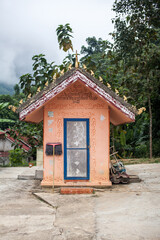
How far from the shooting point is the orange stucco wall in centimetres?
849

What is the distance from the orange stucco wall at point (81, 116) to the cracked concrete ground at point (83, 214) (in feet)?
2.25

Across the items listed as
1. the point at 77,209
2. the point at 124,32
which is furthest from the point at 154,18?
the point at 77,209

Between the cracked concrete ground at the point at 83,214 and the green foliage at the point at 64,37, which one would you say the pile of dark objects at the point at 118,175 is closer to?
the cracked concrete ground at the point at 83,214

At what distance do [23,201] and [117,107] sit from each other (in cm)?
364

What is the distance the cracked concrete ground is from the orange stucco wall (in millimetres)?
687

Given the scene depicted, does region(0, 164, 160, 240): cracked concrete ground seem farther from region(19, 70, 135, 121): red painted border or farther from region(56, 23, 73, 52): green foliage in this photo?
region(56, 23, 73, 52): green foliage

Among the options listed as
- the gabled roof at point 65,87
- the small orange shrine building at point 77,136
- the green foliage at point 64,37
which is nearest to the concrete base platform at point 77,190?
the small orange shrine building at point 77,136

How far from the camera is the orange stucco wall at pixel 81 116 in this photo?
849 centimetres

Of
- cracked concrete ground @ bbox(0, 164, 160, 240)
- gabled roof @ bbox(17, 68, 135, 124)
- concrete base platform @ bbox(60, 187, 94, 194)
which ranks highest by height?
gabled roof @ bbox(17, 68, 135, 124)

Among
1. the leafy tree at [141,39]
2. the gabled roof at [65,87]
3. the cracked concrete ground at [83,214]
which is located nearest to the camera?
the cracked concrete ground at [83,214]

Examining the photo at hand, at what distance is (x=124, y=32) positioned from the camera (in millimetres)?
14172

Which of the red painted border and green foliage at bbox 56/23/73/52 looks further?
green foliage at bbox 56/23/73/52

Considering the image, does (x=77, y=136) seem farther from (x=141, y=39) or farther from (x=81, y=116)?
(x=141, y=39)

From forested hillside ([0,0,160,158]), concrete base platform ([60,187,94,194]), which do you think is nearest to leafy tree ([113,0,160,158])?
A: forested hillside ([0,0,160,158])
